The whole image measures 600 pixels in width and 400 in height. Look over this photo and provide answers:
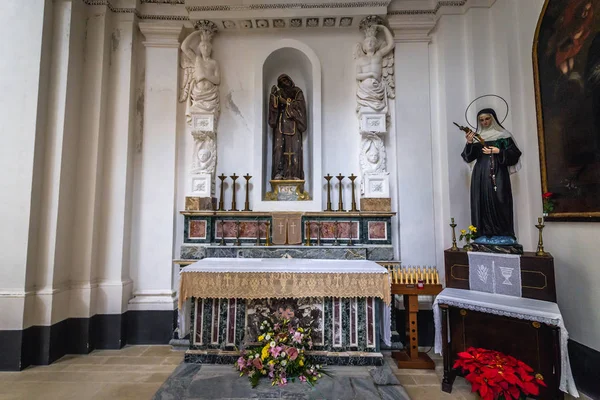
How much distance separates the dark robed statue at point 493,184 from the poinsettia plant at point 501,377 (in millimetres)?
1343

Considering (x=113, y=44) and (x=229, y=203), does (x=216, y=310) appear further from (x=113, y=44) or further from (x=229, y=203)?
(x=113, y=44)

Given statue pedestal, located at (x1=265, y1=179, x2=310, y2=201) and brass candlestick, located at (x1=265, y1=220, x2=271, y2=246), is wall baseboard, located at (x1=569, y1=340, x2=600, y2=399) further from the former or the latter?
brass candlestick, located at (x1=265, y1=220, x2=271, y2=246)

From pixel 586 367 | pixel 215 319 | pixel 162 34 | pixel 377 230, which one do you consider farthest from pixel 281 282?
pixel 162 34

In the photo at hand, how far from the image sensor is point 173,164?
199 inches

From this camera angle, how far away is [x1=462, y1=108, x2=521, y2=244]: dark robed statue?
3.74 meters

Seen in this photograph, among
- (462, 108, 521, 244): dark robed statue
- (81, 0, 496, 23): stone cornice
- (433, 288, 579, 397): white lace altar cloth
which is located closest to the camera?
(433, 288, 579, 397): white lace altar cloth

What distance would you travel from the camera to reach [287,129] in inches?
208

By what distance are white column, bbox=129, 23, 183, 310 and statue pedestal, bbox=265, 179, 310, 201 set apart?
160 centimetres

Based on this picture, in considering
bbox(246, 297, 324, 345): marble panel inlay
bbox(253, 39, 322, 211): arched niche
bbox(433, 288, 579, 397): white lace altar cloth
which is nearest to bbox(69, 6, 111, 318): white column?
bbox(253, 39, 322, 211): arched niche

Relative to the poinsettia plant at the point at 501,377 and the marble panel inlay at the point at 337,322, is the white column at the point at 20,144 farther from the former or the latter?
the poinsettia plant at the point at 501,377

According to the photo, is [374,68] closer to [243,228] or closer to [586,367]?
[243,228]

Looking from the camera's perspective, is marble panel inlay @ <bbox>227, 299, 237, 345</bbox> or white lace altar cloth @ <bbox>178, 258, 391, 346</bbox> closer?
white lace altar cloth @ <bbox>178, 258, 391, 346</bbox>

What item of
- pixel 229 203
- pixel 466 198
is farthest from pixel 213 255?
pixel 466 198

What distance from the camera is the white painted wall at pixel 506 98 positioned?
143 inches
